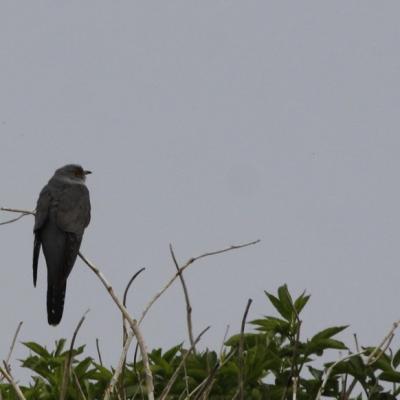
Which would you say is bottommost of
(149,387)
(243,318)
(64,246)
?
(149,387)

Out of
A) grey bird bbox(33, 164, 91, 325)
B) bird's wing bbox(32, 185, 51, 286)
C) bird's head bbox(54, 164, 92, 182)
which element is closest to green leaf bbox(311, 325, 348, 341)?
grey bird bbox(33, 164, 91, 325)

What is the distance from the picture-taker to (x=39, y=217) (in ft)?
30.6

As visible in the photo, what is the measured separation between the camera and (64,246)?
8898 mm

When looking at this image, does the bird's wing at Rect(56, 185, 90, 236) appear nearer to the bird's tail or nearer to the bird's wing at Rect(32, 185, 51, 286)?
the bird's wing at Rect(32, 185, 51, 286)

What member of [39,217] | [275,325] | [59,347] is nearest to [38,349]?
[59,347]

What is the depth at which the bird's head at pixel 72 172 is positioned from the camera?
11016 millimetres

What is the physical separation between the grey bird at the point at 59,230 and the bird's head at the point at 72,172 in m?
0.35

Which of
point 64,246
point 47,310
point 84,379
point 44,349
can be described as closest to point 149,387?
point 84,379

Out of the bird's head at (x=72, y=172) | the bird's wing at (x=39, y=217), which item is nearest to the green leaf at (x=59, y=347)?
the bird's wing at (x=39, y=217)

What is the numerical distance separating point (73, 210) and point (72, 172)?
1.63 m

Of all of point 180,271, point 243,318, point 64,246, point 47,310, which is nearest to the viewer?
point 243,318

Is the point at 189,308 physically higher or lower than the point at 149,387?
higher

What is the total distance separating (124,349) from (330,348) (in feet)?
5.40

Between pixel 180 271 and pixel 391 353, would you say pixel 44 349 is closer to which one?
pixel 180 271
